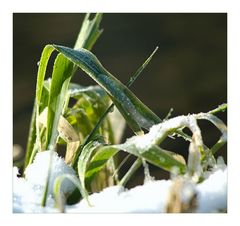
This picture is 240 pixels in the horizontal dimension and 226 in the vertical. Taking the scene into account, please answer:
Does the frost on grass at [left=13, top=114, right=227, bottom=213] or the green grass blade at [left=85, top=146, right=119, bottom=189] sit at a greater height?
the green grass blade at [left=85, top=146, right=119, bottom=189]

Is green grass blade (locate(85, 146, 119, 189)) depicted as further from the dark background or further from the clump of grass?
the dark background

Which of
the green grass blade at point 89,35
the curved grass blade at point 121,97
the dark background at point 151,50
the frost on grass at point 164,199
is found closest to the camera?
the frost on grass at point 164,199

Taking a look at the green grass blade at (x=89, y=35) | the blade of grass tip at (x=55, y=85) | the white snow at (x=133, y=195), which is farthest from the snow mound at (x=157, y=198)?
the green grass blade at (x=89, y=35)

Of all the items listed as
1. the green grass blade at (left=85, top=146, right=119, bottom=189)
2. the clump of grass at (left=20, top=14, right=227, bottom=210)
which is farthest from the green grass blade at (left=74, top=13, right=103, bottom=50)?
the green grass blade at (left=85, top=146, right=119, bottom=189)

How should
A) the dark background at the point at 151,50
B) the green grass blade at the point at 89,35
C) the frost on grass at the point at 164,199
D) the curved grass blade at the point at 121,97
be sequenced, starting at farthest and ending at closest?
the dark background at the point at 151,50, the green grass blade at the point at 89,35, the curved grass blade at the point at 121,97, the frost on grass at the point at 164,199

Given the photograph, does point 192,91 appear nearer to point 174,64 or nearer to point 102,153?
point 174,64

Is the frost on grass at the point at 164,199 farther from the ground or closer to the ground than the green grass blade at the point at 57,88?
closer to the ground

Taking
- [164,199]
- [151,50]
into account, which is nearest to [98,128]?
[164,199]

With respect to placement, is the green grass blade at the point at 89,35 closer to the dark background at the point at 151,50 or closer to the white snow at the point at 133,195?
the white snow at the point at 133,195
